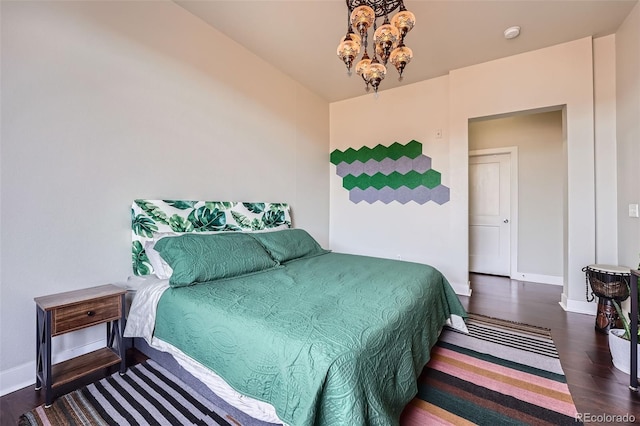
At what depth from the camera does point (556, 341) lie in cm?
222

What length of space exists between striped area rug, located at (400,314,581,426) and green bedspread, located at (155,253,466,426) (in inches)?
8.8

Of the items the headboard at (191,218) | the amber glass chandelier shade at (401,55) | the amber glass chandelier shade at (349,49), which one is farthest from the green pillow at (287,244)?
the amber glass chandelier shade at (401,55)

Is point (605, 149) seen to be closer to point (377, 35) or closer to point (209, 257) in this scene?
point (377, 35)

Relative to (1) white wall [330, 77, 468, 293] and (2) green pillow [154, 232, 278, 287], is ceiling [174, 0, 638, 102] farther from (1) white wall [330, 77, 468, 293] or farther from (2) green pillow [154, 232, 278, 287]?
(2) green pillow [154, 232, 278, 287]

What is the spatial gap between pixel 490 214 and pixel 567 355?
2968 mm

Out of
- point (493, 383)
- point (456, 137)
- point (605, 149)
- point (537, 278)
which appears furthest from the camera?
point (537, 278)

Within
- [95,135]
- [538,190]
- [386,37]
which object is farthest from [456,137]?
[95,135]

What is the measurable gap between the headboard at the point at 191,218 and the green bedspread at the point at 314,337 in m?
0.64

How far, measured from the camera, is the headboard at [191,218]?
209 centimetres

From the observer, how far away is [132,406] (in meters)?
1.48

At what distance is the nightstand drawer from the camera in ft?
4.99

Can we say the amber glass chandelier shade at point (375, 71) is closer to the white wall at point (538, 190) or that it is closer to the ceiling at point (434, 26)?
the ceiling at point (434, 26)

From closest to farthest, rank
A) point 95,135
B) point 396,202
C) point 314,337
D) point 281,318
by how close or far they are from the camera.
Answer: point 314,337, point 281,318, point 95,135, point 396,202

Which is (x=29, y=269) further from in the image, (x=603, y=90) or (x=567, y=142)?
(x=603, y=90)
